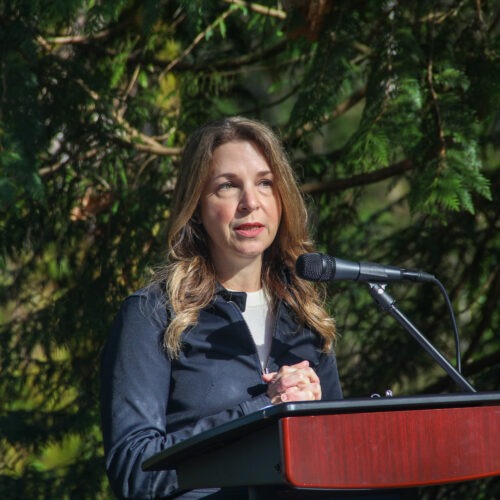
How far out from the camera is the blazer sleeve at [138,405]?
8.02ft

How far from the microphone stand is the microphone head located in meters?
0.14

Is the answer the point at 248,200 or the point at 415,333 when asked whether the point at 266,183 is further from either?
the point at 415,333

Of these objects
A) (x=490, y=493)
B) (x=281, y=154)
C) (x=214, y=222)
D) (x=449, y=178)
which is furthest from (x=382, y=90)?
(x=490, y=493)

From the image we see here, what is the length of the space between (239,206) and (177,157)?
182 centimetres

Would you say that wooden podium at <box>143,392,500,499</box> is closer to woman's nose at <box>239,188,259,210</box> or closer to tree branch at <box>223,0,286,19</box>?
woman's nose at <box>239,188,259,210</box>

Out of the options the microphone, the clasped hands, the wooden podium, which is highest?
the microphone

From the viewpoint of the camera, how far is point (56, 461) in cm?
535

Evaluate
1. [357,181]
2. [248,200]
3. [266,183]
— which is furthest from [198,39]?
[248,200]

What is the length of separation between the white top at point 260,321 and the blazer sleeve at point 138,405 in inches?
11.8

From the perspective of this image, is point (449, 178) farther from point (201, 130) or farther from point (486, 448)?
point (486, 448)

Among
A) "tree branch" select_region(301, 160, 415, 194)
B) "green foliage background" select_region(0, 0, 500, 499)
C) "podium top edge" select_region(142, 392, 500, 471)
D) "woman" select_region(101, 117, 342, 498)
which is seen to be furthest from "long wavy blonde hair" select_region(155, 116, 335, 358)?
"tree branch" select_region(301, 160, 415, 194)

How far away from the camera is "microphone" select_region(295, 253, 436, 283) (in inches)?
96.0

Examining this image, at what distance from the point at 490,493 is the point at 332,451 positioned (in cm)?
281

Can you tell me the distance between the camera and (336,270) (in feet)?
8.02
